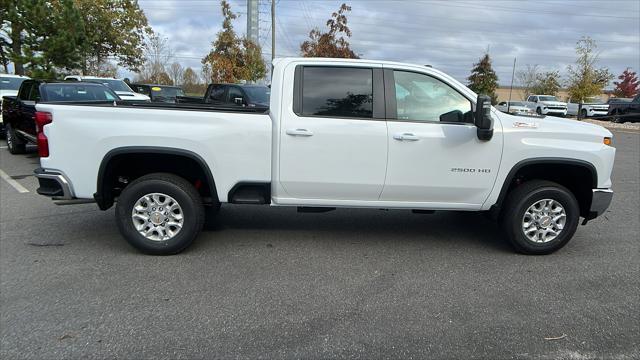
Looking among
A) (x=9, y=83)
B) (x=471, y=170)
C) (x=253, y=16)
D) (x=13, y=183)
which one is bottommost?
(x=13, y=183)

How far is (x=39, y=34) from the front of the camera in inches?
873

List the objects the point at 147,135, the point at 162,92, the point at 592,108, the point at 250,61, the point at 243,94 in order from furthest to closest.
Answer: the point at 592,108 < the point at 250,61 < the point at 162,92 < the point at 243,94 < the point at 147,135

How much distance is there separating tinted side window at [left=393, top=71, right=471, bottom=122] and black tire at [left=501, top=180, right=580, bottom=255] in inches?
38.8

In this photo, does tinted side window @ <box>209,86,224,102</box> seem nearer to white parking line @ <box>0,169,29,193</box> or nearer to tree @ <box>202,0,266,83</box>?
white parking line @ <box>0,169,29,193</box>

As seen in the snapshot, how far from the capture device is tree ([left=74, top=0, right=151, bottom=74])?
3362cm

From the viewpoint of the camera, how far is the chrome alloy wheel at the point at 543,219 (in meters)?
4.79

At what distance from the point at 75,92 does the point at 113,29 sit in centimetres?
2846

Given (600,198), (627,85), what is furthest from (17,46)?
(627,85)

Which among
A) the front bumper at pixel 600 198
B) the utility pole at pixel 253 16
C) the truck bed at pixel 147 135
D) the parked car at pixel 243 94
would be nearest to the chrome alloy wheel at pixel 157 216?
the truck bed at pixel 147 135

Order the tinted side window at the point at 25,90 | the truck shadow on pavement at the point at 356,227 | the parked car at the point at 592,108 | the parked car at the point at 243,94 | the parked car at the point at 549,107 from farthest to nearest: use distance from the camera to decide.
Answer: the parked car at the point at 549,107
the parked car at the point at 592,108
the parked car at the point at 243,94
the tinted side window at the point at 25,90
the truck shadow on pavement at the point at 356,227

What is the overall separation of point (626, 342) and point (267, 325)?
8.22 feet

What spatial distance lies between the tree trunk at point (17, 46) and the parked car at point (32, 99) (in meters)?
13.2

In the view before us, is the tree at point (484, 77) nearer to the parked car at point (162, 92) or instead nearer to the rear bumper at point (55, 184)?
the parked car at point (162, 92)

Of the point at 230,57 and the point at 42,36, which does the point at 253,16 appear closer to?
the point at 230,57
